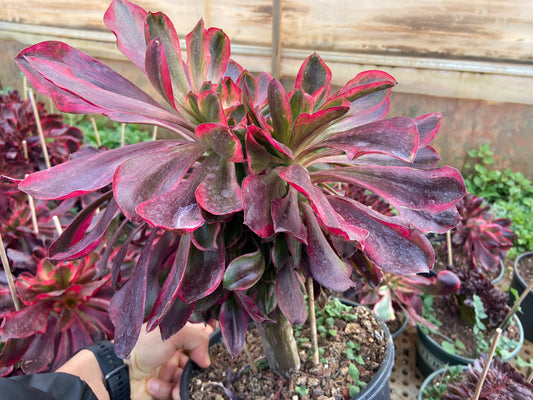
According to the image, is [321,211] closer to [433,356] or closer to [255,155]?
[255,155]

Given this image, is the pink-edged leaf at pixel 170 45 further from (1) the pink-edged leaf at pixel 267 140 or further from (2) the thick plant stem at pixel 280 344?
(2) the thick plant stem at pixel 280 344

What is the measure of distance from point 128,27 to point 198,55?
10cm

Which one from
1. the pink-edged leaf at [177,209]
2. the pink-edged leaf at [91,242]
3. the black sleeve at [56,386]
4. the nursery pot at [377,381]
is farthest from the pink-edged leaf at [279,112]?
the black sleeve at [56,386]

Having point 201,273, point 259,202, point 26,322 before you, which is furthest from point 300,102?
point 26,322

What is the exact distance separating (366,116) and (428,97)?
203 centimetres

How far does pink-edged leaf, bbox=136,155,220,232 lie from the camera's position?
38 centimetres

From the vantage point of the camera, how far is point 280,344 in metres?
0.67

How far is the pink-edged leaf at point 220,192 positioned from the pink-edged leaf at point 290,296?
15cm

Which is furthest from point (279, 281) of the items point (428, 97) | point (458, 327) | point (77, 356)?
point (428, 97)

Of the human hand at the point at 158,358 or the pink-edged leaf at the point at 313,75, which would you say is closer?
the pink-edged leaf at the point at 313,75

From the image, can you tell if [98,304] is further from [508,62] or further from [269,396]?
[508,62]

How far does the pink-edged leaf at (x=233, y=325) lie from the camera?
553 millimetres

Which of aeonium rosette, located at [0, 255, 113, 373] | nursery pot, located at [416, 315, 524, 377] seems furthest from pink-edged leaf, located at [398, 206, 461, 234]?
nursery pot, located at [416, 315, 524, 377]

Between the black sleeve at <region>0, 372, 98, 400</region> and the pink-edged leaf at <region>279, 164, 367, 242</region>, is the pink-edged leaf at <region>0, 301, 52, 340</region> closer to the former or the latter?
the black sleeve at <region>0, 372, 98, 400</region>
